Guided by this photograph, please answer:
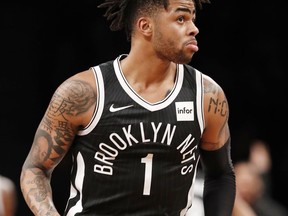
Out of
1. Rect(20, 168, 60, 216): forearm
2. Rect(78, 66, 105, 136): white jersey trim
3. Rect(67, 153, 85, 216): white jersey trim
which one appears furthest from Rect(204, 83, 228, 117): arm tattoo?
Rect(20, 168, 60, 216): forearm

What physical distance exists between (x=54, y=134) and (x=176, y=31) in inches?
30.1

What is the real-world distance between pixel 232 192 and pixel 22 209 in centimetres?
474

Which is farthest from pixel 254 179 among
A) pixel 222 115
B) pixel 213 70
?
pixel 222 115

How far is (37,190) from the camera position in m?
4.43

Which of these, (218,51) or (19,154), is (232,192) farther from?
(218,51)

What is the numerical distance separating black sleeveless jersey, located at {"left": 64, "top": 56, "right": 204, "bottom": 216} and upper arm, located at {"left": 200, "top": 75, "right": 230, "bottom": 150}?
105 millimetres

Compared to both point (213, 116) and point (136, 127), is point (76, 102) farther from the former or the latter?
point (213, 116)

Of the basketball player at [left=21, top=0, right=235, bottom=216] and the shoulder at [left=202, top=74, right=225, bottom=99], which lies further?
the shoulder at [left=202, top=74, right=225, bottom=99]

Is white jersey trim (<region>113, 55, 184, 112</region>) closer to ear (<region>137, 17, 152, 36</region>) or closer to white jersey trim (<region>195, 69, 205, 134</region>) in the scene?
white jersey trim (<region>195, 69, 205, 134</region>)

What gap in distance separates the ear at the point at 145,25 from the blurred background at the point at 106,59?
4551 mm

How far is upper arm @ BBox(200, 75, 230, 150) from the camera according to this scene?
456 centimetres

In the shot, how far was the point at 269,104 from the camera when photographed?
1031 cm

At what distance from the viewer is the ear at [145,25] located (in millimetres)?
4504

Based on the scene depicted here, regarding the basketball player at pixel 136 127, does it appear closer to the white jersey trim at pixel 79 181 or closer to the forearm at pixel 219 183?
the white jersey trim at pixel 79 181
